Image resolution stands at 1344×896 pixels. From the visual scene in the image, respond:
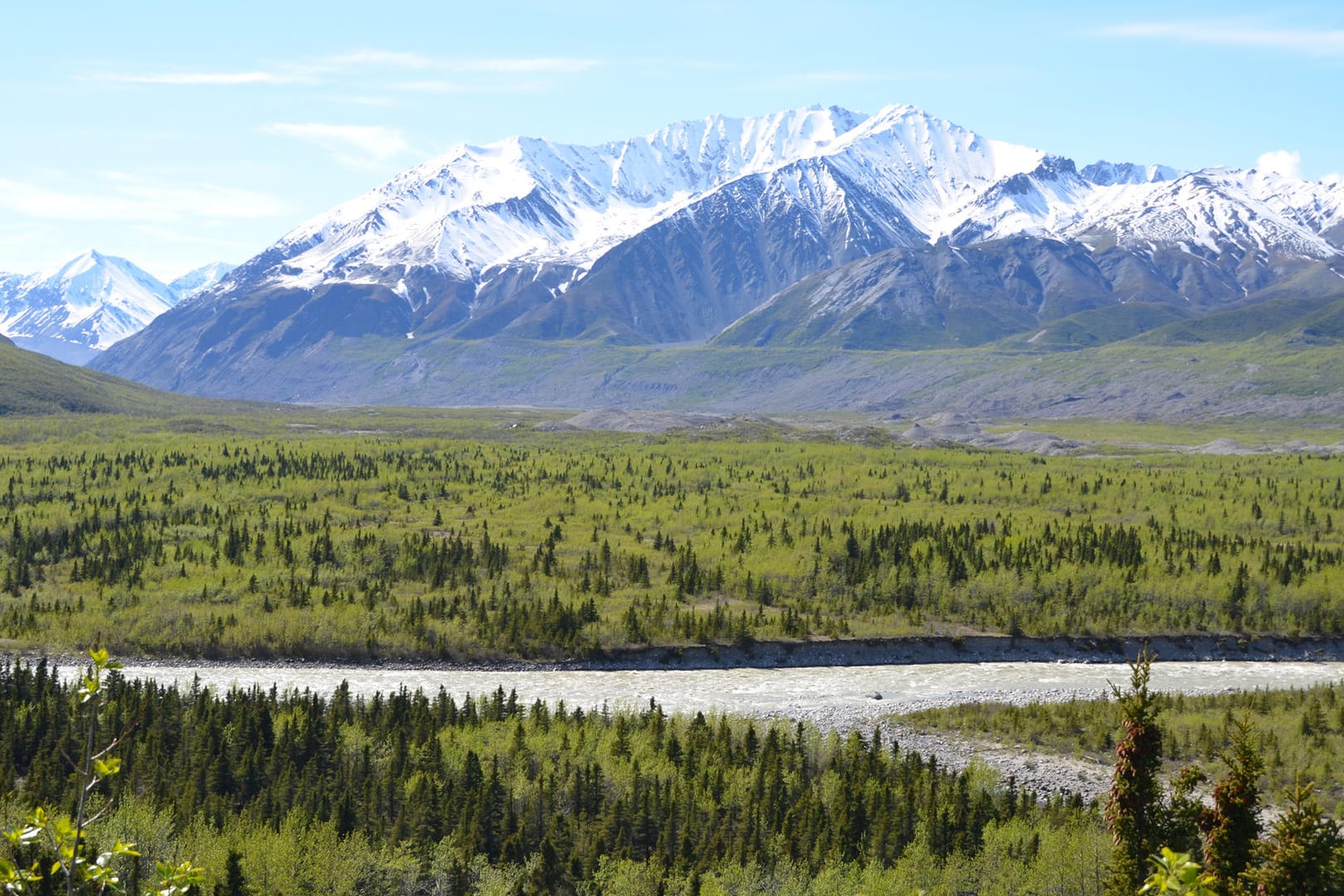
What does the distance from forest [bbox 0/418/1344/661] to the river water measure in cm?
335

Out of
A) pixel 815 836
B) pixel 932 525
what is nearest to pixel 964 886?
pixel 815 836

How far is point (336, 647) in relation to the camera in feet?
214

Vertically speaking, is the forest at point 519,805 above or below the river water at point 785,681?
below

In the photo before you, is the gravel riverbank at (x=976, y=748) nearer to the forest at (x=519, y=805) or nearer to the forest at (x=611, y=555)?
the forest at (x=519, y=805)

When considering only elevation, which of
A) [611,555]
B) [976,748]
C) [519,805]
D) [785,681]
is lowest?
[519,805]

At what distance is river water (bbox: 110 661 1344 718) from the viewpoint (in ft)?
188

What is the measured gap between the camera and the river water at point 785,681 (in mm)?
57219

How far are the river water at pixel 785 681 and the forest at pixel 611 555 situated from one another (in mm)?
3349

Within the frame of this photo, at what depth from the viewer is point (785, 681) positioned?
6231cm

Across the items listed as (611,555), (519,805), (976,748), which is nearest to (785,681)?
(976,748)

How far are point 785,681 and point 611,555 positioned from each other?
25.1m

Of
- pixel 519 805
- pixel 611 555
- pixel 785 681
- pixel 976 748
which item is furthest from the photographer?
pixel 611 555

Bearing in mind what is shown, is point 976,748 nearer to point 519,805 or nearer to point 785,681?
point 785,681

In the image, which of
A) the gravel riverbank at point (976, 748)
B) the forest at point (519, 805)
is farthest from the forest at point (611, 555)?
the forest at point (519, 805)
